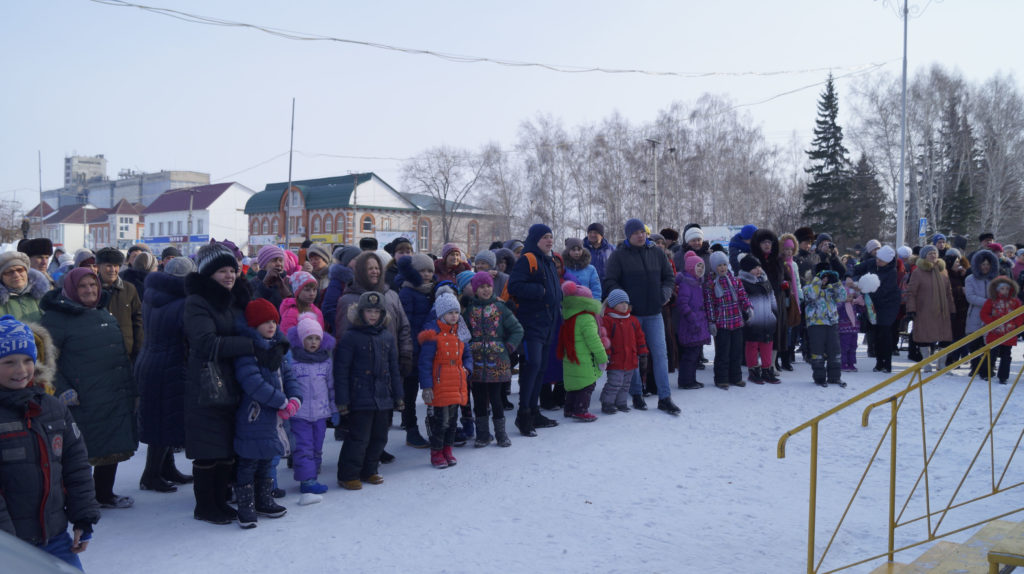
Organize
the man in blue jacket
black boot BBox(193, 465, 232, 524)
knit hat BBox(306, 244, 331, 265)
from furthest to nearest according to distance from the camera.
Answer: the man in blue jacket, knit hat BBox(306, 244, 331, 265), black boot BBox(193, 465, 232, 524)

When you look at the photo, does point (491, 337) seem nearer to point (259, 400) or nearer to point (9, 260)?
point (259, 400)

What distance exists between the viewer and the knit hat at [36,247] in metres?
7.07

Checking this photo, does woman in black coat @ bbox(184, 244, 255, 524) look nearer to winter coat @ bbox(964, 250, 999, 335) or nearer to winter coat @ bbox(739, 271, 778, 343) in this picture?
winter coat @ bbox(739, 271, 778, 343)

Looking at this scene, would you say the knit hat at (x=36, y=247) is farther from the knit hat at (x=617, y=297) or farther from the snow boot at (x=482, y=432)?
the knit hat at (x=617, y=297)

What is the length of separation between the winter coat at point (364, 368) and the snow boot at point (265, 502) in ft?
2.65

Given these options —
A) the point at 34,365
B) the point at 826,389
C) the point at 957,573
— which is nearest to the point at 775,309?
the point at 826,389

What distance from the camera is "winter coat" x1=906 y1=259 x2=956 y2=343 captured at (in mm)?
9930

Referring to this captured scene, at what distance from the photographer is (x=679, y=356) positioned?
378 inches

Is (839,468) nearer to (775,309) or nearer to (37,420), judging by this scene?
(775,309)

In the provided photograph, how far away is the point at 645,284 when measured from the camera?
796cm

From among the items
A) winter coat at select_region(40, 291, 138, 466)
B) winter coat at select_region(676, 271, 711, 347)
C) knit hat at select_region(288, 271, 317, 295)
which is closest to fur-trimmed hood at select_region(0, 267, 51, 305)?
winter coat at select_region(40, 291, 138, 466)

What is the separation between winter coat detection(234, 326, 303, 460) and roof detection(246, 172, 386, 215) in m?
56.0

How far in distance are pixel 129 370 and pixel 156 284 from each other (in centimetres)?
63

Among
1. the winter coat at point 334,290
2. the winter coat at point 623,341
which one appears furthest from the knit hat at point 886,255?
the winter coat at point 334,290
